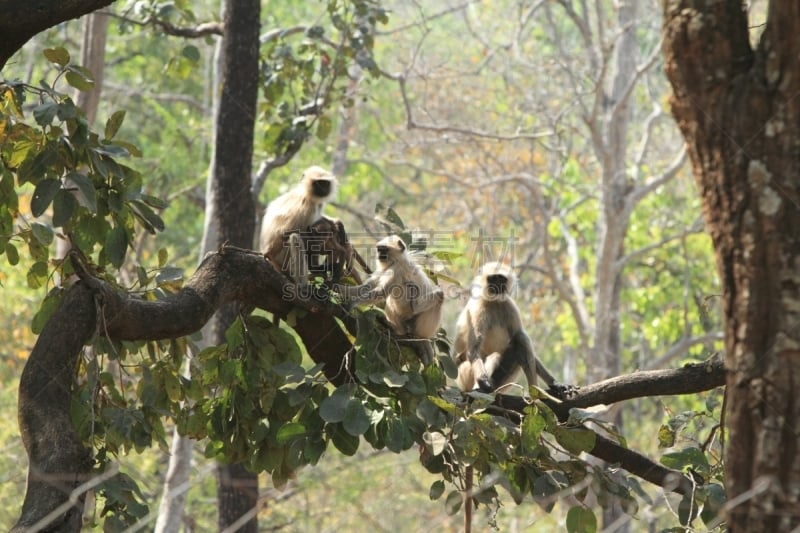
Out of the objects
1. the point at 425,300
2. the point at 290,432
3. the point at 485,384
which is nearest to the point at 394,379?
the point at 290,432

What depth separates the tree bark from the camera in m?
3.21

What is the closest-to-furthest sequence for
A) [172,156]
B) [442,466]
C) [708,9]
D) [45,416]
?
[708,9]
[45,416]
[442,466]
[172,156]

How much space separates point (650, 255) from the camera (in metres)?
15.2

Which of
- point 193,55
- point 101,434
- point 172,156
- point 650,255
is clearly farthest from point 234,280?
point 650,255

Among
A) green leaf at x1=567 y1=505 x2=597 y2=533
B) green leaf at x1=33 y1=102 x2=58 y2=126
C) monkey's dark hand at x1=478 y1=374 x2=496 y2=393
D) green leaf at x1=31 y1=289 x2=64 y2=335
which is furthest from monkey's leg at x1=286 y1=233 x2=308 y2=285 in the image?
green leaf at x1=567 y1=505 x2=597 y2=533

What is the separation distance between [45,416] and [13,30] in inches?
51.6

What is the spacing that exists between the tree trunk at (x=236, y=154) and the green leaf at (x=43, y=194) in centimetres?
326

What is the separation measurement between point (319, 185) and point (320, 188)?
20 mm

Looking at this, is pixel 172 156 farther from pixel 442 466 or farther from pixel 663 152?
pixel 442 466

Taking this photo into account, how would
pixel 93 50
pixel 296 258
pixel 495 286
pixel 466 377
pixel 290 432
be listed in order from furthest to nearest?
pixel 93 50 < pixel 495 286 < pixel 466 377 < pixel 296 258 < pixel 290 432

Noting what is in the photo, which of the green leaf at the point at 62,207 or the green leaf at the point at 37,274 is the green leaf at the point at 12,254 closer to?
the green leaf at the point at 37,274

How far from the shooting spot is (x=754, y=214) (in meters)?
2.34

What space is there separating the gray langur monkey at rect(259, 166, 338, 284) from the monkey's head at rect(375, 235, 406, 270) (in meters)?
0.44

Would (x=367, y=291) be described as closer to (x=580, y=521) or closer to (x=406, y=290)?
(x=406, y=290)
